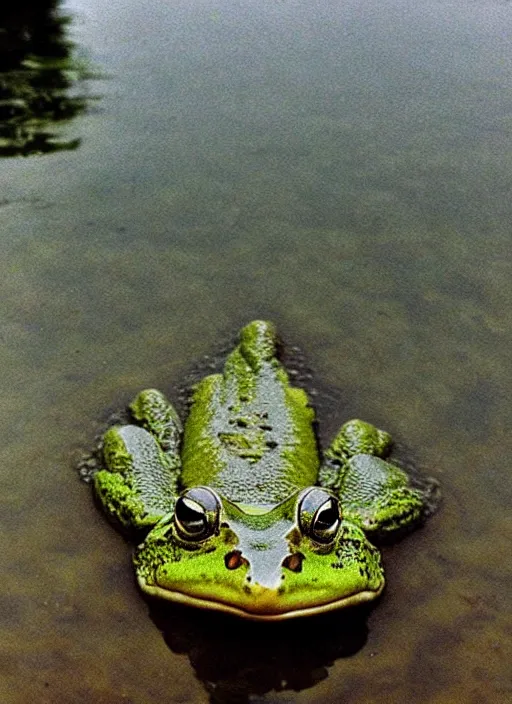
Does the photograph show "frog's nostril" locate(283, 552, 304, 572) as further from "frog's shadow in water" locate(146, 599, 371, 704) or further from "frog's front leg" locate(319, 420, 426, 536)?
"frog's front leg" locate(319, 420, 426, 536)

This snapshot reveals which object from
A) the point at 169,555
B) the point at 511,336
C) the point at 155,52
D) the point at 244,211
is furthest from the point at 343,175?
the point at 169,555

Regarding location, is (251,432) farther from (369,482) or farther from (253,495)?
(369,482)

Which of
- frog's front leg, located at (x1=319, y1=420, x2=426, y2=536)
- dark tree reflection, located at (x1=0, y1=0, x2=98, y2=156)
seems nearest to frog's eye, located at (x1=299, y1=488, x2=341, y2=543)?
frog's front leg, located at (x1=319, y1=420, x2=426, y2=536)

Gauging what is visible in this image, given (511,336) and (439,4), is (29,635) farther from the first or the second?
(439,4)

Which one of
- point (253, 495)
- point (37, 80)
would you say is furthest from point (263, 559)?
point (37, 80)

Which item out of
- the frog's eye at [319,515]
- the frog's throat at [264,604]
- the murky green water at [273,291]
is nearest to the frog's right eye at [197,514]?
the frog's throat at [264,604]

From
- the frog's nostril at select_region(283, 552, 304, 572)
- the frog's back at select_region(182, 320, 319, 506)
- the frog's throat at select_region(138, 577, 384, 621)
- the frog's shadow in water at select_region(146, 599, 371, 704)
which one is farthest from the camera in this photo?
the frog's back at select_region(182, 320, 319, 506)
